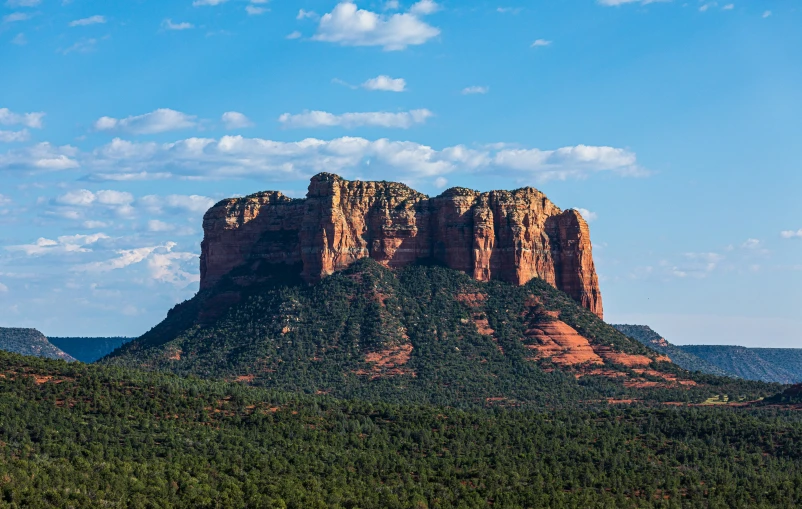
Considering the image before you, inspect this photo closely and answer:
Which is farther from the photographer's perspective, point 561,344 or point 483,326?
point 483,326

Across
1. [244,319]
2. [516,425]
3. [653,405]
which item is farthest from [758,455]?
[244,319]

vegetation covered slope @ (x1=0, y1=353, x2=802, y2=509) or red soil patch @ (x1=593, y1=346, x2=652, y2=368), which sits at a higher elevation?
red soil patch @ (x1=593, y1=346, x2=652, y2=368)

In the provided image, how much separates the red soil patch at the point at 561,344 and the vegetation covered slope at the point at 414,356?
195 mm

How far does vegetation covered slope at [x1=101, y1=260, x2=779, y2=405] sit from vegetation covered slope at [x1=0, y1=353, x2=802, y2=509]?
1032 inches

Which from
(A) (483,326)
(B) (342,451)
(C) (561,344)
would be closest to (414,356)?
(A) (483,326)

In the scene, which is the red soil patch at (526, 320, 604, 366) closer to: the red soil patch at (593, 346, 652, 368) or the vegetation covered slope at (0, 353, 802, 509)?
the red soil patch at (593, 346, 652, 368)

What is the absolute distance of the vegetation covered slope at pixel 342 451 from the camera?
97.5 metres

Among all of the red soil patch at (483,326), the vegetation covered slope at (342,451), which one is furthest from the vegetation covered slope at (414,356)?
the vegetation covered slope at (342,451)

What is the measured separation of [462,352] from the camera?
19100cm

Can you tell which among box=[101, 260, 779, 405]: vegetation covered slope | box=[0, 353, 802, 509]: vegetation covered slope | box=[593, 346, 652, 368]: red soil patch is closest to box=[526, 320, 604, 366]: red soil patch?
box=[101, 260, 779, 405]: vegetation covered slope

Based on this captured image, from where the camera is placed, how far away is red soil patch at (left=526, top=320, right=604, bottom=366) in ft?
623

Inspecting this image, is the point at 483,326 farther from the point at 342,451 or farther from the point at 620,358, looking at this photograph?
the point at 342,451

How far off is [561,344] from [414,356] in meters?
24.4

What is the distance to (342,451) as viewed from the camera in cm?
11812
